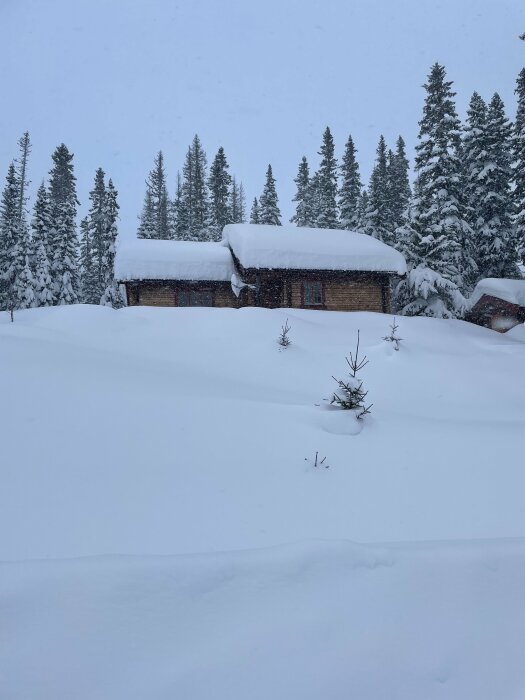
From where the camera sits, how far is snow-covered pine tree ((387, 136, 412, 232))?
34.9 metres

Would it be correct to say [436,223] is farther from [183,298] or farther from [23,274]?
[23,274]

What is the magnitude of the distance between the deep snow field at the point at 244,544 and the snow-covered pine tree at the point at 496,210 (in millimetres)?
21656

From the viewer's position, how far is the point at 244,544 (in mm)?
3146

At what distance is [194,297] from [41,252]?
14.4 meters

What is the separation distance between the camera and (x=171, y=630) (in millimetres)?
2369

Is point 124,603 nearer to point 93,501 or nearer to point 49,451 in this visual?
point 93,501

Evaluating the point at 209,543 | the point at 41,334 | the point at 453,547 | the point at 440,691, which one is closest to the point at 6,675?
the point at 209,543

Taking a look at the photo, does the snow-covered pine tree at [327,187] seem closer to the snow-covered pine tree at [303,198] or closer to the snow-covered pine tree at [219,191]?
the snow-covered pine tree at [303,198]

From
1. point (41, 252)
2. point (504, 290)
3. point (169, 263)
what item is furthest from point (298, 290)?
point (41, 252)

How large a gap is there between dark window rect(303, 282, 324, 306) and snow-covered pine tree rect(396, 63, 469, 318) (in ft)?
14.6

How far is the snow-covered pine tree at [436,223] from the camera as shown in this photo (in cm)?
1992

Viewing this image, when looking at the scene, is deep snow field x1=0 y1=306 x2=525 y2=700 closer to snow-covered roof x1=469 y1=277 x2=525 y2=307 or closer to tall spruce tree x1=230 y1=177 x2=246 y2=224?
snow-covered roof x1=469 y1=277 x2=525 y2=307

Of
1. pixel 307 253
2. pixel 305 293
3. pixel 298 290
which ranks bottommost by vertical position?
pixel 305 293

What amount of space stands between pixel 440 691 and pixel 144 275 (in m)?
18.0
